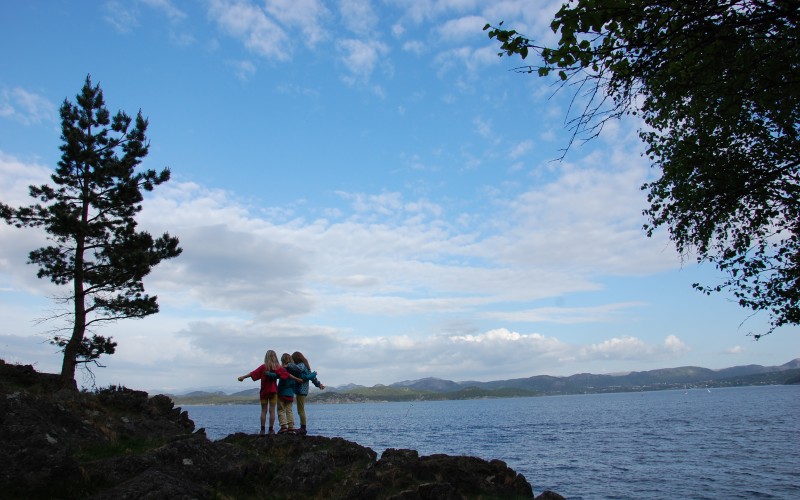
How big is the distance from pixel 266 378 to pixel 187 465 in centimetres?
485

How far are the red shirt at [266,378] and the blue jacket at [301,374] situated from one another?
0.31 metres

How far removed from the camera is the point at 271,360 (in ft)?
53.6

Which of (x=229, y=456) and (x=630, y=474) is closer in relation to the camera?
(x=229, y=456)

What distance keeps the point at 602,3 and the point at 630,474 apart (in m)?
34.5

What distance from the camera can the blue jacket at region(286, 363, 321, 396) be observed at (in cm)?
1619

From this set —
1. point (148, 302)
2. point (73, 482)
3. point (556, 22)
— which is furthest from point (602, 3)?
point (148, 302)

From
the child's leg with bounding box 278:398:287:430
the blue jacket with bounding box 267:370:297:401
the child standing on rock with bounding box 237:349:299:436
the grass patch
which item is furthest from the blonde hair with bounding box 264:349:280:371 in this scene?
the grass patch

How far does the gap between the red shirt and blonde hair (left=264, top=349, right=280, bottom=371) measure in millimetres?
134

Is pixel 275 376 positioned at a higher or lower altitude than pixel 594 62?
lower

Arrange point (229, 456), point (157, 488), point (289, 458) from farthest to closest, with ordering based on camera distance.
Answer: point (289, 458) < point (229, 456) < point (157, 488)

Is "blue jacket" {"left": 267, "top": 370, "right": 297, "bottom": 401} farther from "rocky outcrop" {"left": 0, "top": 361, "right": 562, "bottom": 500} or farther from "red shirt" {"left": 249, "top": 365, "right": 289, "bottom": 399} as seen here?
"rocky outcrop" {"left": 0, "top": 361, "right": 562, "bottom": 500}

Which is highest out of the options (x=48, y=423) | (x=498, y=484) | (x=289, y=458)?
(x=48, y=423)

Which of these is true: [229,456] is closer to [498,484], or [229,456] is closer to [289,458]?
[289,458]

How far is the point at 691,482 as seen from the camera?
28.5 m
